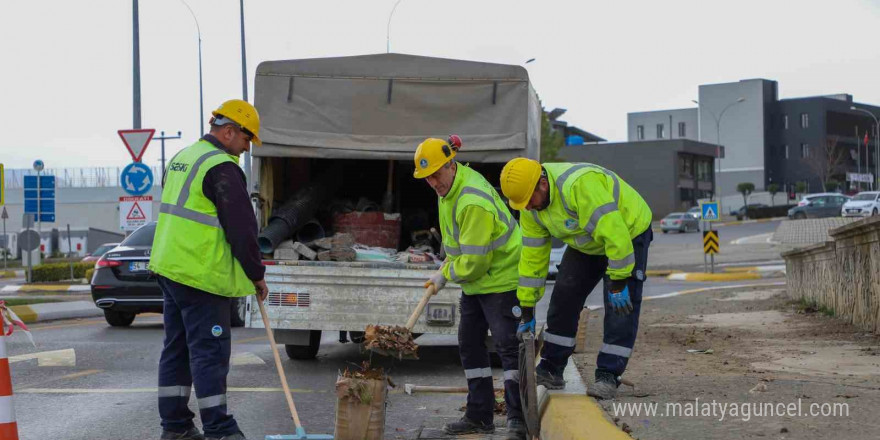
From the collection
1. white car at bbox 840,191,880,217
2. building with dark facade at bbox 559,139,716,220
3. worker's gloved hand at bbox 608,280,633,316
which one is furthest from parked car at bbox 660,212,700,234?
worker's gloved hand at bbox 608,280,633,316

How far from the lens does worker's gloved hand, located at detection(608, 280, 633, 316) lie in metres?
6.38

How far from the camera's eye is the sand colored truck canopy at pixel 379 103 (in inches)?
408

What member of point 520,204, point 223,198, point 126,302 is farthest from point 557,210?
point 126,302

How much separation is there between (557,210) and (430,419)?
5.93ft

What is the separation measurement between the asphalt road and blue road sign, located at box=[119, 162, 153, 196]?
4570 mm

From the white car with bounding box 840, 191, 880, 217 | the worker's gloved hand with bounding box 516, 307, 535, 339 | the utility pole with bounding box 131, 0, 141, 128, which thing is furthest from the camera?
the white car with bounding box 840, 191, 880, 217

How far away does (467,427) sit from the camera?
642 cm

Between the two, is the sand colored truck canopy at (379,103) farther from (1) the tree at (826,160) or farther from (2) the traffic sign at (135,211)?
(1) the tree at (826,160)

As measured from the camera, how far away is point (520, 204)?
6.32 meters

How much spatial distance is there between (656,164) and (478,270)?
79631 millimetres

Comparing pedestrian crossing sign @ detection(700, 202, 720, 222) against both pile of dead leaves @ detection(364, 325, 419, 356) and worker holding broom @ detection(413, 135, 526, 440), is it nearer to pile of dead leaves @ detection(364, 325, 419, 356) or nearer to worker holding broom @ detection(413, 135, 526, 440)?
worker holding broom @ detection(413, 135, 526, 440)


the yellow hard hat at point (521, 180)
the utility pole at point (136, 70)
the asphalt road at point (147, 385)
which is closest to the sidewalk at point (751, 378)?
the yellow hard hat at point (521, 180)

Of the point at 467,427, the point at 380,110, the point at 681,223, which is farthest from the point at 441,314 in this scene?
the point at 681,223

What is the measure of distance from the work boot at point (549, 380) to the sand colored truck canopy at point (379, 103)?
382 centimetres
